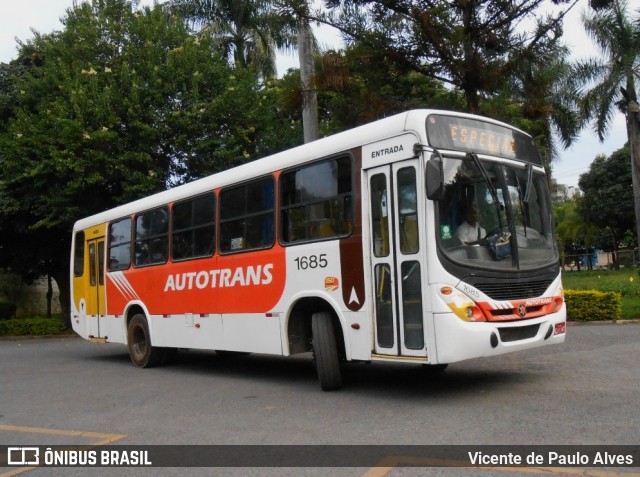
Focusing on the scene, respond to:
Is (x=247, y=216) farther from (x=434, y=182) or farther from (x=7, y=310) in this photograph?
(x=7, y=310)

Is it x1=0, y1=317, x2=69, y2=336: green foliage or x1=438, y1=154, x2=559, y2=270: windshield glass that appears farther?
x1=0, y1=317, x2=69, y2=336: green foliage

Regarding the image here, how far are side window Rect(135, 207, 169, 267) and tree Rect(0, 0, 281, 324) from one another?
18.1 feet

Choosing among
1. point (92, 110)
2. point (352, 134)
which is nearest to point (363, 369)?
point (352, 134)

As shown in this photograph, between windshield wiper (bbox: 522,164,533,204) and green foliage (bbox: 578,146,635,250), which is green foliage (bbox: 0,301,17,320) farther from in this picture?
green foliage (bbox: 578,146,635,250)

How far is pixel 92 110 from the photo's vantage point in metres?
17.0

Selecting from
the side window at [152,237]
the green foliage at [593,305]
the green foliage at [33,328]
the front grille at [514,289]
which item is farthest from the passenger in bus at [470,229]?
the green foliage at [33,328]

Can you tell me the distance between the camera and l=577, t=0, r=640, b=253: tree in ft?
75.0

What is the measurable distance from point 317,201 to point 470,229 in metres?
1.99

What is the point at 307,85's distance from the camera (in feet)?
49.2

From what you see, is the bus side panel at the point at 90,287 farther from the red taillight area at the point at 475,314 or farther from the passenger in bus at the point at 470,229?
the red taillight area at the point at 475,314

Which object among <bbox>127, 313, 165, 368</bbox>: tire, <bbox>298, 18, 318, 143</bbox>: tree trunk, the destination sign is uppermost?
<bbox>298, 18, 318, 143</bbox>: tree trunk

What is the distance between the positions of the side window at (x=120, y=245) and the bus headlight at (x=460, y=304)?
7.32m

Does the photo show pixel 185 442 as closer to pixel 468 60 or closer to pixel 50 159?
pixel 468 60

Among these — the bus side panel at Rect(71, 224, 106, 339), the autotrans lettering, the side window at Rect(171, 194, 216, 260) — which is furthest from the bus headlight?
the bus side panel at Rect(71, 224, 106, 339)
